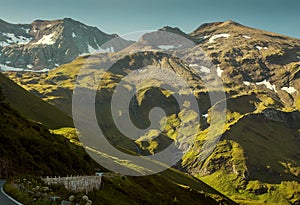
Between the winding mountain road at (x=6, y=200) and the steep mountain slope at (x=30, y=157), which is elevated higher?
the winding mountain road at (x=6, y=200)

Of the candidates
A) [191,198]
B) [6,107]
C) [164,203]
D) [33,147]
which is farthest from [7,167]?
[191,198]

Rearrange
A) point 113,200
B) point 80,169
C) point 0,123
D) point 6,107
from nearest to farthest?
1. point 113,200
2. point 0,123
3. point 80,169
4. point 6,107

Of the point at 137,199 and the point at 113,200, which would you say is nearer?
the point at 113,200

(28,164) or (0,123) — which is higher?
(0,123)

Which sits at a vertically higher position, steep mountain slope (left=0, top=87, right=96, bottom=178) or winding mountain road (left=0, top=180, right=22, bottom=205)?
winding mountain road (left=0, top=180, right=22, bottom=205)

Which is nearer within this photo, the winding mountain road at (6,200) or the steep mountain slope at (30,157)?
the winding mountain road at (6,200)

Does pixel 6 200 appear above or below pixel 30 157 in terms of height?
above

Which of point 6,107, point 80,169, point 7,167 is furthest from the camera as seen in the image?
point 6,107

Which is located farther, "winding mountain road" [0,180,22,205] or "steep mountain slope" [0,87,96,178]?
"steep mountain slope" [0,87,96,178]

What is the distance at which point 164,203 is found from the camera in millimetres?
109500

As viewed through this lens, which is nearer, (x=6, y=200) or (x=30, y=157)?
(x=6, y=200)

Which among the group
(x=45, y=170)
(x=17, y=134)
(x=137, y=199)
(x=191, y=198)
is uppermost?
(x=17, y=134)

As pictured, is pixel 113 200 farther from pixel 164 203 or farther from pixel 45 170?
pixel 164 203

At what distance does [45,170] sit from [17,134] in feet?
33.1
